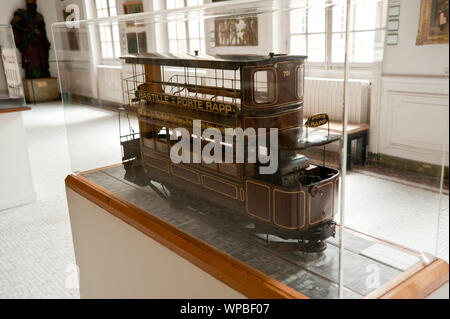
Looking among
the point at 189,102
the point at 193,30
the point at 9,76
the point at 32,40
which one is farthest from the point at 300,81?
the point at 32,40

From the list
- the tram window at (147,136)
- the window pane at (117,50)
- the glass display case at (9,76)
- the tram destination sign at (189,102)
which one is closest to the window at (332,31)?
the tram destination sign at (189,102)

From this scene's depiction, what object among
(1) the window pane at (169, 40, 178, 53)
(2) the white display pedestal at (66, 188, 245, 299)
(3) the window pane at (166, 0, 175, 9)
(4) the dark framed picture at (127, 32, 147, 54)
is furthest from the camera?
(3) the window pane at (166, 0, 175, 9)

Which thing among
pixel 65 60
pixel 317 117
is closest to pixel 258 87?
pixel 317 117

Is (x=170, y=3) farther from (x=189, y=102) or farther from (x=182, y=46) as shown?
(x=189, y=102)

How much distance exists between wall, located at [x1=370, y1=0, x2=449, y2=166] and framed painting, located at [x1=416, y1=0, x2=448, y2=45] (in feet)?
0.04

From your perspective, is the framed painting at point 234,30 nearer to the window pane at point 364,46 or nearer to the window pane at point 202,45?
the window pane at point 202,45

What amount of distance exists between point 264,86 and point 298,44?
14cm

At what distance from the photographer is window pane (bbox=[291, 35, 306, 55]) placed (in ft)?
3.24

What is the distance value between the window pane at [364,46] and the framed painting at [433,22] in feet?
0.29

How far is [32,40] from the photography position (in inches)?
427

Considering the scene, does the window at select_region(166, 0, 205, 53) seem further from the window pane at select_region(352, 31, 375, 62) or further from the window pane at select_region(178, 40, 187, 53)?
the window pane at select_region(352, 31, 375, 62)

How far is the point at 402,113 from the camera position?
2.71ft

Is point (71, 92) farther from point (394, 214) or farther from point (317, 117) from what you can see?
point (394, 214)

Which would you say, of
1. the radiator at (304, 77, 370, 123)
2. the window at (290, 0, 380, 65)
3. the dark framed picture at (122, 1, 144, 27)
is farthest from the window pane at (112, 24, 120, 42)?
the radiator at (304, 77, 370, 123)
